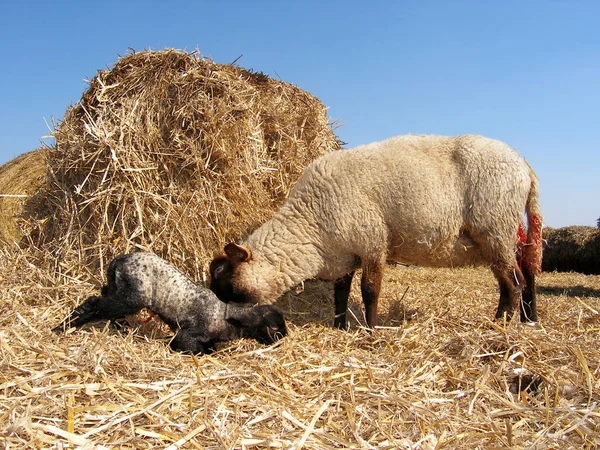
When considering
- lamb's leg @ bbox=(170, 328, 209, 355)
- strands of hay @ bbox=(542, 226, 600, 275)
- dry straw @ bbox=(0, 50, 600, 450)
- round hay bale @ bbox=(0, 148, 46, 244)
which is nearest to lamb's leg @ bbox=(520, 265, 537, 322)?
dry straw @ bbox=(0, 50, 600, 450)

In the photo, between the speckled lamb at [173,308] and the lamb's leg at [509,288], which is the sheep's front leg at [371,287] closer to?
the speckled lamb at [173,308]

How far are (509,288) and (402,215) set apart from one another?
144 cm

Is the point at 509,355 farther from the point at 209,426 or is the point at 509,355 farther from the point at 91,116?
the point at 91,116

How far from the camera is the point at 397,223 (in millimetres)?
5496

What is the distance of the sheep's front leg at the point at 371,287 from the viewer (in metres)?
5.47

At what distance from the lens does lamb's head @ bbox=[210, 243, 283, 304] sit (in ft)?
17.7

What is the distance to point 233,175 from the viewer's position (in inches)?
247

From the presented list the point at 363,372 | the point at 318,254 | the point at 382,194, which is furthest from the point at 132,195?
the point at 363,372

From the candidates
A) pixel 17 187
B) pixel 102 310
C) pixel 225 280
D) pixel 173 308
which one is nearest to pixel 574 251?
pixel 225 280

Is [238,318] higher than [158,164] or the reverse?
the reverse

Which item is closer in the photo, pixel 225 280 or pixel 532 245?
pixel 225 280

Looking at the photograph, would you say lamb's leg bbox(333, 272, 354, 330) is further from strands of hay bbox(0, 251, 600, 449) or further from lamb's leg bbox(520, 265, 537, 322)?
lamb's leg bbox(520, 265, 537, 322)

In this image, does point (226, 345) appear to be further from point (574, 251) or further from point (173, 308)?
point (574, 251)

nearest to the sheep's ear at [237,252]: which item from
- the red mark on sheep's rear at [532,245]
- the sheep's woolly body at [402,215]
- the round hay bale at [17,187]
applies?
the sheep's woolly body at [402,215]
